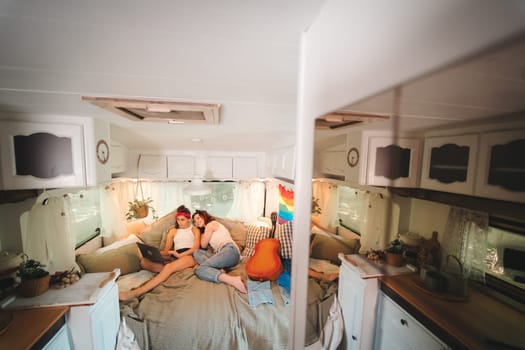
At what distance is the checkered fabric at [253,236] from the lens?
2.35 meters

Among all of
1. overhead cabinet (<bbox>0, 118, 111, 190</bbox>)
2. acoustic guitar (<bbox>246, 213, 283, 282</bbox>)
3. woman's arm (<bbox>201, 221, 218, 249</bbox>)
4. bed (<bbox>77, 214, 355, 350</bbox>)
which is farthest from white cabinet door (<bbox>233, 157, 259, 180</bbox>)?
overhead cabinet (<bbox>0, 118, 111, 190</bbox>)

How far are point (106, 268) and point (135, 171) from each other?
3.17 ft

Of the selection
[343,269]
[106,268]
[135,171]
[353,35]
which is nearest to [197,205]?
[135,171]

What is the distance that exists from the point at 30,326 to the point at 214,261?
1267 mm

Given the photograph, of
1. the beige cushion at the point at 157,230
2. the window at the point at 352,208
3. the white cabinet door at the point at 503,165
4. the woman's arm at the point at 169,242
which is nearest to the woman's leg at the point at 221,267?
the woman's arm at the point at 169,242

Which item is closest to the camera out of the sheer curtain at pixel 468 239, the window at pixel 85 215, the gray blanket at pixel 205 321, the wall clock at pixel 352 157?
the sheer curtain at pixel 468 239

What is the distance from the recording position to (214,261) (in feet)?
6.23

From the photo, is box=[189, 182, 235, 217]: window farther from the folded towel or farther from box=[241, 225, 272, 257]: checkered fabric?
the folded towel

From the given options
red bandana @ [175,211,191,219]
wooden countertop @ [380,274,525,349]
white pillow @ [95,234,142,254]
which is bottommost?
white pillow @ [95,234,142,254]

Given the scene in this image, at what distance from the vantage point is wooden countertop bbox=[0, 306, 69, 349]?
71 cm

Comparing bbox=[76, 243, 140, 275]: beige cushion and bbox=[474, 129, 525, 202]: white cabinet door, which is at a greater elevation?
bbox=[474, 129, 525, 202]: white cabinet door

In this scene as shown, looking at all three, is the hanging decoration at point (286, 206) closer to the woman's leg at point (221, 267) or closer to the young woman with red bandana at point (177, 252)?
the woman's leg at point (221, 267)

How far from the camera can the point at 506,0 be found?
0.38 feet

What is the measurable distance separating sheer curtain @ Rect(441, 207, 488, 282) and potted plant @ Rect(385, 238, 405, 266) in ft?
0.19
